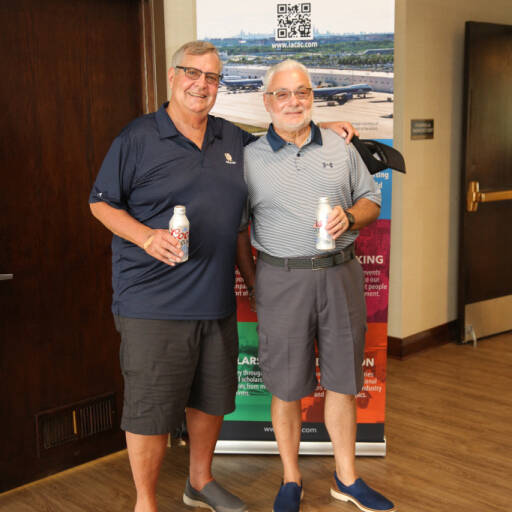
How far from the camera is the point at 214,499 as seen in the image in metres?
2.45

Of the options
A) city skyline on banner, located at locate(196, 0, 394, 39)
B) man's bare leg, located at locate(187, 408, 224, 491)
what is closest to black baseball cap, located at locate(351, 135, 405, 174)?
city skyline on banner, located at locate(196, 0, 394, 39)

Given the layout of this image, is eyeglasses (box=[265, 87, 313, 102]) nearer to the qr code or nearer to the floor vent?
the qr code

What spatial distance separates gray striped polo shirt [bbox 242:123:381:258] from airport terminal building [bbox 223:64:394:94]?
0.47 m

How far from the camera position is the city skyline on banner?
8.68ft

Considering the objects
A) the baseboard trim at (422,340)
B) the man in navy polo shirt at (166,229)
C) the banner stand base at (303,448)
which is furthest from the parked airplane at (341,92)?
the baseboard trim at (422,340)

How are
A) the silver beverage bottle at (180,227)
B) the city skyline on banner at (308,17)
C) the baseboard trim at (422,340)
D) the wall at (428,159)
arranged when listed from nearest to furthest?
the silver beverage bottle at (180,227) → the city skyline on banner at (308,17) → the wall at (428,159) → the baseboard trim at (422,340)

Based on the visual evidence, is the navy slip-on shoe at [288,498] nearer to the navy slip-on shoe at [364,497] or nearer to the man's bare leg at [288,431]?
the man's bare leg at [288,431]

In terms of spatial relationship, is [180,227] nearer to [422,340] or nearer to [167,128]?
[167,128]

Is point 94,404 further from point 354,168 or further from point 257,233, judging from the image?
point 354,168

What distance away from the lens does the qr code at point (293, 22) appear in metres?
2.65

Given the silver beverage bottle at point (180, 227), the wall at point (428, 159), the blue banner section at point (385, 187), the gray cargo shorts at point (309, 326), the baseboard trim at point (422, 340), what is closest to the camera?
the silver beverage bottle at point (180, 227)

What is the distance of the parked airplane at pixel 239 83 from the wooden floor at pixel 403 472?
1601mm

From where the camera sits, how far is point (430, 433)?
3115 millimetres

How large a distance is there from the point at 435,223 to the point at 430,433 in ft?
5.29
